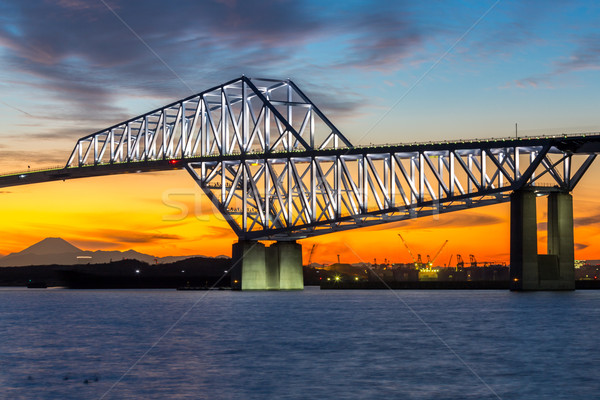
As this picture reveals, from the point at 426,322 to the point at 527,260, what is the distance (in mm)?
45436

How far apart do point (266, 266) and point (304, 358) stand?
338 ft

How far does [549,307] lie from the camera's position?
8944 cm

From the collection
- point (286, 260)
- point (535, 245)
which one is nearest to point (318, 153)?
point (286, 260)

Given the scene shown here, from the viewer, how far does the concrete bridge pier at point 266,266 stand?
142875 mm

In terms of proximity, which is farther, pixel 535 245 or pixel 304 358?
pixel 535 245

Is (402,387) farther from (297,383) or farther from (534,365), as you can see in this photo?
(534,365)

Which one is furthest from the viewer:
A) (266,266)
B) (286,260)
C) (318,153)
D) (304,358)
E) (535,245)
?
(286,260)

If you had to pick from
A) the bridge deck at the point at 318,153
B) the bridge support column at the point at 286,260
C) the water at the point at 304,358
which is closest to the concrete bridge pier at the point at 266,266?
the bridge support column at the point at 286,260

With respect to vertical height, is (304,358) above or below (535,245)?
below

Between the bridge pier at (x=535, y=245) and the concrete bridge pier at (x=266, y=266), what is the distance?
42.2 m

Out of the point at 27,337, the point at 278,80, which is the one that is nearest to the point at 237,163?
the point at 278,80

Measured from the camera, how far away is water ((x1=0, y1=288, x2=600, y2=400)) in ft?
111

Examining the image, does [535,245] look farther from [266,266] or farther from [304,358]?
[304,358]

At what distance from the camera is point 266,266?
484 ft
